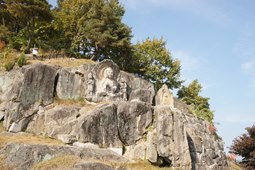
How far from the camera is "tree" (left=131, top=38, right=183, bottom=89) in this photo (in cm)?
2905

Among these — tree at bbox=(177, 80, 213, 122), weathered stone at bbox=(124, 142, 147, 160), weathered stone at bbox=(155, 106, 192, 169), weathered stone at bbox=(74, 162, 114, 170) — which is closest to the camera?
weathered stone at bbox=(74, 162, 114, 170)

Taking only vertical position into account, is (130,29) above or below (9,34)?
above

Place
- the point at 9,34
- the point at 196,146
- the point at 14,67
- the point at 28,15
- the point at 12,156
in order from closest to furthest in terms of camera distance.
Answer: the point at 12,156
the point at 196,146
the point at 14,67
the point at 28,15
the point at 9,34

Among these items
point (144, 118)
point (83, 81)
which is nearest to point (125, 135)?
point (144, 118)

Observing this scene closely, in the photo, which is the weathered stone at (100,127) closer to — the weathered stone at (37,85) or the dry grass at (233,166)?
the weathered stone at (37,85)

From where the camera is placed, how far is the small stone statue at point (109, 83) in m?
18.8

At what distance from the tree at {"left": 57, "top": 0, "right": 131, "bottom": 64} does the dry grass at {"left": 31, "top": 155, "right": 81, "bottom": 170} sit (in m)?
15.2

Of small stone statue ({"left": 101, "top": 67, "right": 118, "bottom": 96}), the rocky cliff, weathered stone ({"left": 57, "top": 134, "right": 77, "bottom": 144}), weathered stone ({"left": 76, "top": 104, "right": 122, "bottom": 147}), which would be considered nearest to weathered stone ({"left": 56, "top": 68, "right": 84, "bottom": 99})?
the rocky cliff

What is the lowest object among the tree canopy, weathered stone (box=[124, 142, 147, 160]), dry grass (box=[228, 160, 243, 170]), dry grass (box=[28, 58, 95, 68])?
dry grass (box=[228, 160, 243, 170])

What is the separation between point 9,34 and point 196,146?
16.9 metres

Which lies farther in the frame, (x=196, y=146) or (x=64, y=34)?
(x=64, y=34)

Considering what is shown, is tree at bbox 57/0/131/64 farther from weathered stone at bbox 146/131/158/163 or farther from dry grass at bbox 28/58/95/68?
weathered stone at bbox 146/131/158/163

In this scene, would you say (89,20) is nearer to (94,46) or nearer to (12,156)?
(94,46)

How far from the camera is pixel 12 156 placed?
11516 millimetres
